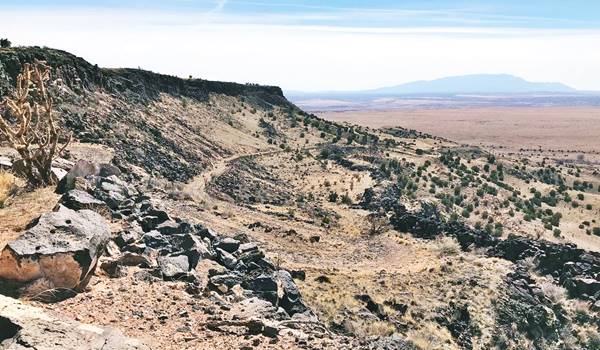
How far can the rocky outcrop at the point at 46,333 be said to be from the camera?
8.77 meters

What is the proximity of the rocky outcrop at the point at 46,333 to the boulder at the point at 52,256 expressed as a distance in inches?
24.4

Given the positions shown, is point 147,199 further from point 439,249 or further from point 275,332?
point 439,249

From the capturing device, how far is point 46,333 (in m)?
9.05

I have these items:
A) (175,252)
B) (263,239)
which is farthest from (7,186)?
(263,239)

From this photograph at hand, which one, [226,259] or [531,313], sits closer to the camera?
[226,259]

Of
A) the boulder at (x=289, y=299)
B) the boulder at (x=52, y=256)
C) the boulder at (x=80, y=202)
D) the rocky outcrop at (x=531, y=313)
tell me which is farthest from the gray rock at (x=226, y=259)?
the rocky outcrop at (x=531, y=313)

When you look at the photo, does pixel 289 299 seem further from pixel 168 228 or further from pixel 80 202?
pixel 80 202

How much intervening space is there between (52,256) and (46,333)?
2.23m

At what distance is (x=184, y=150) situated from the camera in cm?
4944

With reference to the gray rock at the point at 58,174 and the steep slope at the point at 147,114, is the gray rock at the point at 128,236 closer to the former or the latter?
the gray rock at the point at 58,174

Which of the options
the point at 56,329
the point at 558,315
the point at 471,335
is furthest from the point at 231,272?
the point at 558,315

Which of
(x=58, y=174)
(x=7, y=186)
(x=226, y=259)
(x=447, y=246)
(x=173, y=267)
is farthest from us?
(x=447, y=246)

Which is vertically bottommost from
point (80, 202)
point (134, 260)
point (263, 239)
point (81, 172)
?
point (263, 239)

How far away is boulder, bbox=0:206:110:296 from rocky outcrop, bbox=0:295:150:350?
62 centimetres
